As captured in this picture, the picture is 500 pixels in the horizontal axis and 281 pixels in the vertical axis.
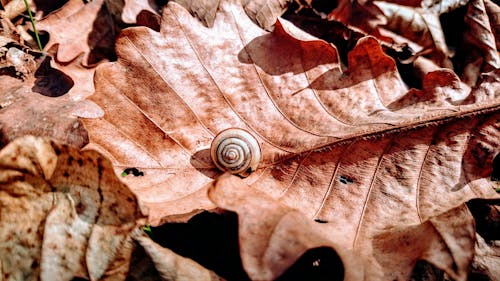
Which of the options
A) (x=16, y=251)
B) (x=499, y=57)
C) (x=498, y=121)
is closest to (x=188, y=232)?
(x=16, y=251)

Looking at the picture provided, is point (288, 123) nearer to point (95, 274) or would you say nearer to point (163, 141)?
point (163, 141)

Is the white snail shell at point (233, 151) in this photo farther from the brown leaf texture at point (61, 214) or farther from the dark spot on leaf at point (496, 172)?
the dark spot on leaf at point (496, 172)

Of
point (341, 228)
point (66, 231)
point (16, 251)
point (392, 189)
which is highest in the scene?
point (392, 189)

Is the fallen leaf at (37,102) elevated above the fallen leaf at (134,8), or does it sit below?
below

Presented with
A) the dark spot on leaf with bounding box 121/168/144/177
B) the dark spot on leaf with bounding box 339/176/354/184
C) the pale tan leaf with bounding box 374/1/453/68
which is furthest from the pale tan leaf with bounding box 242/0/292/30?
the dark spot on leaf with bounding box 121/168/144/177

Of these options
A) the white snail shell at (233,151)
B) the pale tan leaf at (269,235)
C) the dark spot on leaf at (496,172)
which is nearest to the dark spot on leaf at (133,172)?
the white snail shell at (233,151)
